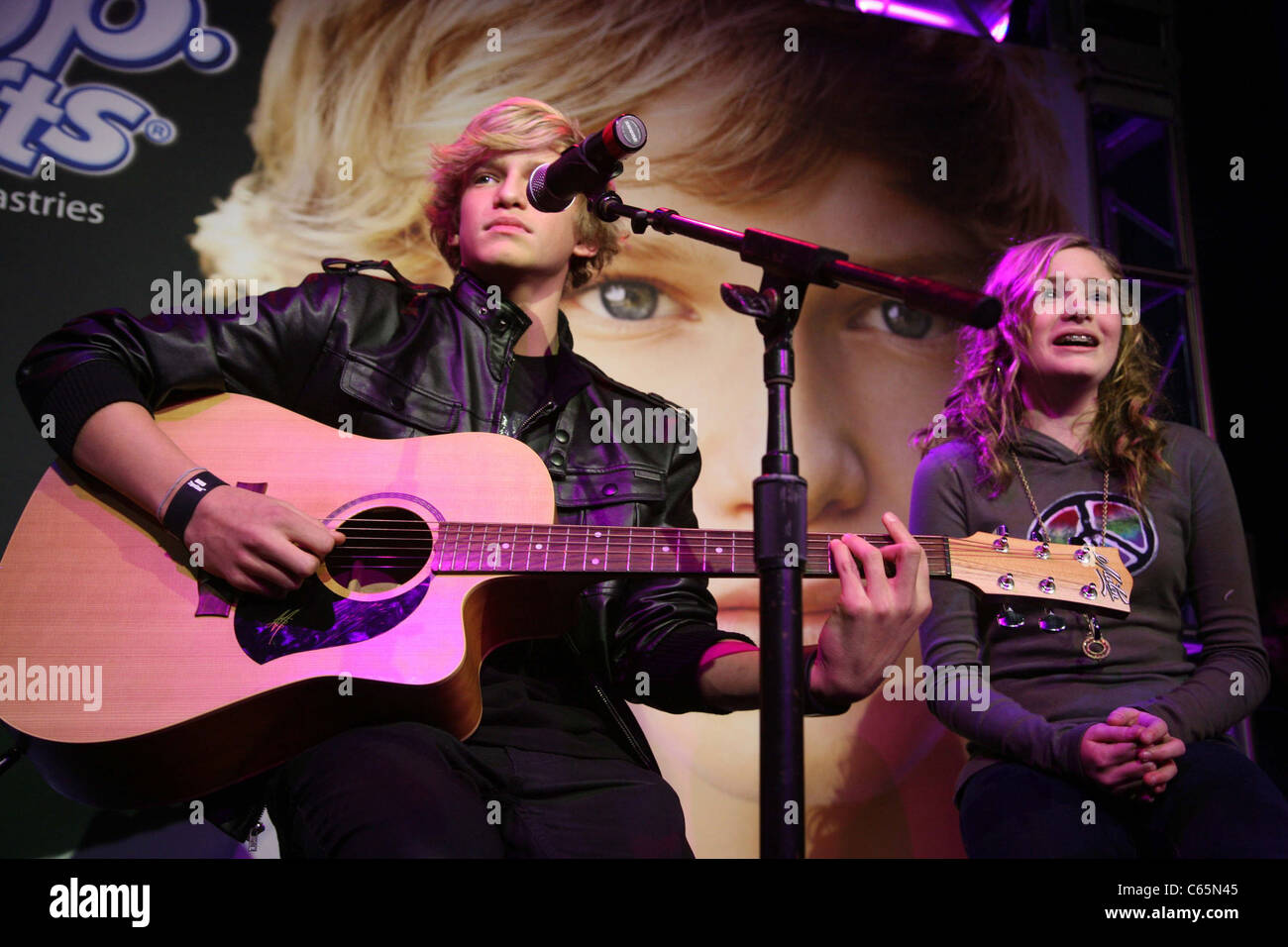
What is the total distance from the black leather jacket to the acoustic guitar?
0.13 meters

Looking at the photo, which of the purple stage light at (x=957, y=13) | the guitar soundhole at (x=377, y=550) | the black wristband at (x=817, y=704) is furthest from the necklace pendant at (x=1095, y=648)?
the purple stage light at (x=957, y=13)

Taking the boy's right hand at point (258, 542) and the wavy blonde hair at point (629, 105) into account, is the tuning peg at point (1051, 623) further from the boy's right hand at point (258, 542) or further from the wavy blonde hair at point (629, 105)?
the wavy blonde hair at point (629, 105)

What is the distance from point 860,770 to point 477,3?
287 centimetres

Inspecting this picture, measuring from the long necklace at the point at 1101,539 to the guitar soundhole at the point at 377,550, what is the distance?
141 cm

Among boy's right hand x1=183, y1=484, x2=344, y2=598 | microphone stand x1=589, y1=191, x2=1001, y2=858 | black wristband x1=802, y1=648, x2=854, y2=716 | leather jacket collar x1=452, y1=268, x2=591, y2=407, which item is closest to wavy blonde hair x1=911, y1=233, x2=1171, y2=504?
black wristband x1=802, y1=648, x2=854, y2=716

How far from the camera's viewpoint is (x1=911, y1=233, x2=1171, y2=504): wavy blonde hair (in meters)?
2.57

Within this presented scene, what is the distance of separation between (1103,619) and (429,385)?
5.91 ft

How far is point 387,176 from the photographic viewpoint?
302 cm

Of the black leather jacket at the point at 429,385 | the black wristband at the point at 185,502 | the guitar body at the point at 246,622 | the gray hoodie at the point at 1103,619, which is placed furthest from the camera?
the gray hoodie at the point at 1103,619

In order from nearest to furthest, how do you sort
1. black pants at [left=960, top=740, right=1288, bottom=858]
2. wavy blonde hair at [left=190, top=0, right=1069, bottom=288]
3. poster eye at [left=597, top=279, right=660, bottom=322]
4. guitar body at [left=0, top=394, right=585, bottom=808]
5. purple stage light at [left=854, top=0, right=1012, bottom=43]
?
guitar body at [left=0, top=394, right=585, bottom=808] → black pants at [left=960, top=740, right=1288, bottom=858] → wavy blonde hair at [left=190, top=0, right=1069, bottom=288] → poster eye at [left=597, top=279, right=660, bottom=322] → purple stage light at [left=854, top=0, right=1012, bottom=43]

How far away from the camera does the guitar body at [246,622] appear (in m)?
1.74

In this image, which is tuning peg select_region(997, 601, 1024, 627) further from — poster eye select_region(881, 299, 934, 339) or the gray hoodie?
poster eye select_region(881, 299, 934, 339)

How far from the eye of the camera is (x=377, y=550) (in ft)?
6.34
